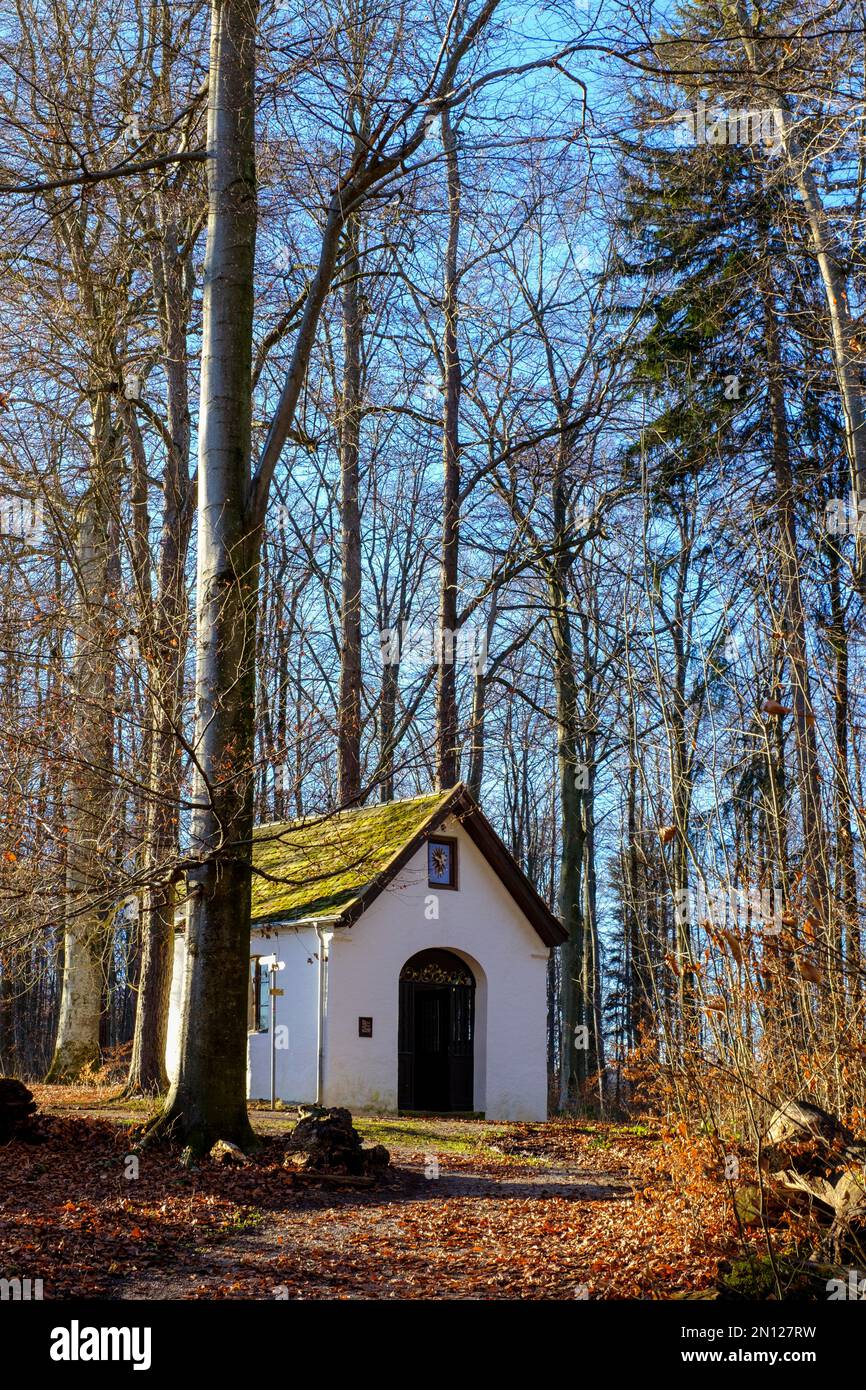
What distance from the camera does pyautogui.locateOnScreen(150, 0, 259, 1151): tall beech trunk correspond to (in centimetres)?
1080

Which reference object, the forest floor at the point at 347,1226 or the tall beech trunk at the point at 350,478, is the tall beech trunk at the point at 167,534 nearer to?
the forest floor at the point at 347,1226

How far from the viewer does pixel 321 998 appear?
20016mm

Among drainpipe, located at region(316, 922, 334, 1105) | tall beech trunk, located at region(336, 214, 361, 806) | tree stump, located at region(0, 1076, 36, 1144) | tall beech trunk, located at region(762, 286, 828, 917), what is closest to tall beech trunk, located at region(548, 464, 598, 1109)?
tall beech trunk, located at region(336, 214, 361, 806)

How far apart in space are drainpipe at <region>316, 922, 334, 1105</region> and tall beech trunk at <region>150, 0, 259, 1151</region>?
8.64 m

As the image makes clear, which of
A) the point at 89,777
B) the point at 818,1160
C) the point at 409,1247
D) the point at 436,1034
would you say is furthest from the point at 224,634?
the point at 436,1034

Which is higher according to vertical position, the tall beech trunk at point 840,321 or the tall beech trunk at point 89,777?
the tall beech trunk at point 840,321

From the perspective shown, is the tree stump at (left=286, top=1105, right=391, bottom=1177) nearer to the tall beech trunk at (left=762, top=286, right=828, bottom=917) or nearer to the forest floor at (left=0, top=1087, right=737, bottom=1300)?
the forest floor at (left=0, top=1087, right=737, bottom=1300)

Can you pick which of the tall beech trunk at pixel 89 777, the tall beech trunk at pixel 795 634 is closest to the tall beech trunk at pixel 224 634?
the tall beech trunk at pixel 89 777

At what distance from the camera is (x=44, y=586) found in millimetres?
18031

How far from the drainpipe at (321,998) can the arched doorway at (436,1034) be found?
70.2 inches

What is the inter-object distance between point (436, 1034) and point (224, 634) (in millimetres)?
13713

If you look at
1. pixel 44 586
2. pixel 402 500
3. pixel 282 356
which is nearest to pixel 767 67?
Result: pixel 282 356

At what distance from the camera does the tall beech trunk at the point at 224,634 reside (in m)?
10.8

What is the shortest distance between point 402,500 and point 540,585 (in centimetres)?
595
